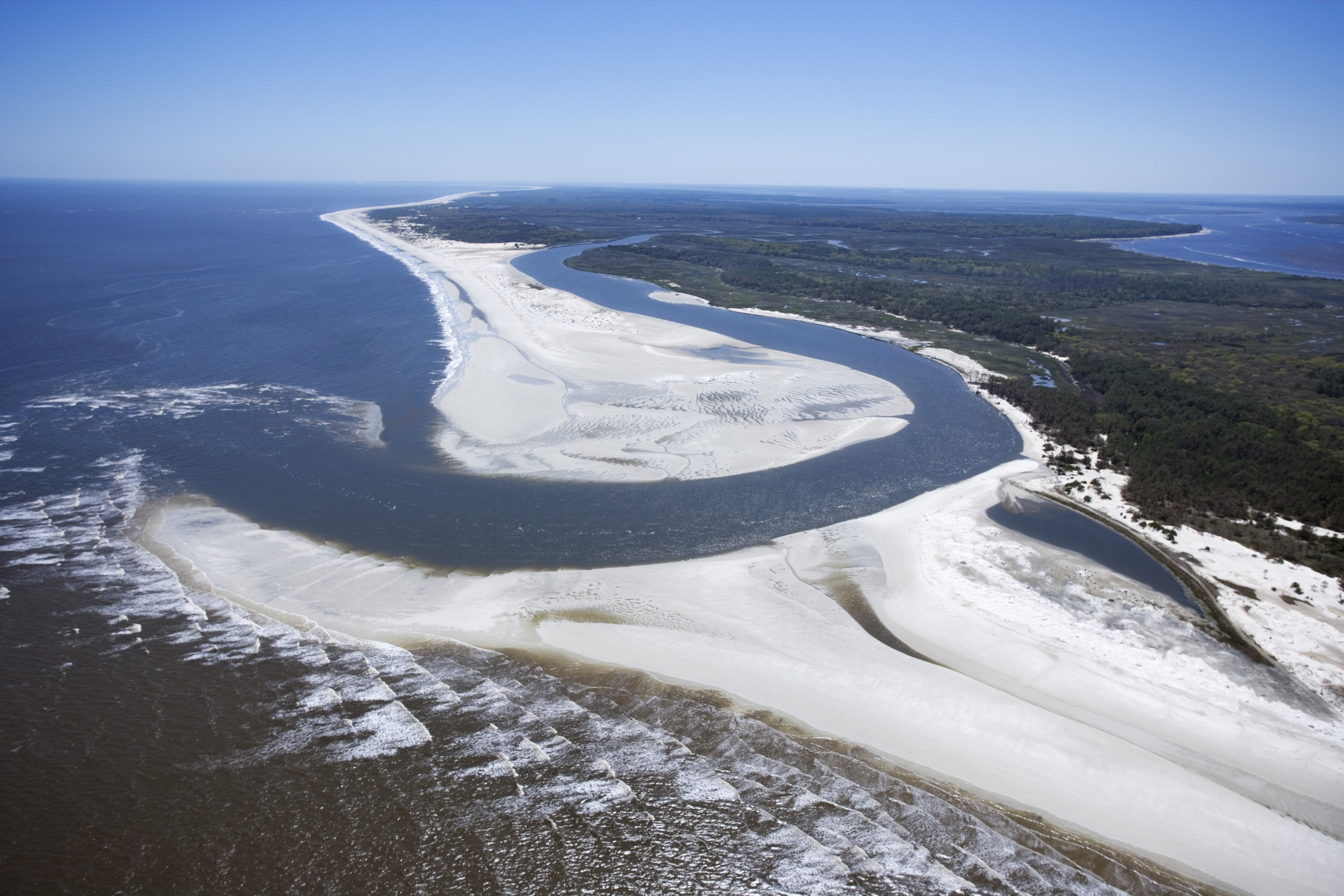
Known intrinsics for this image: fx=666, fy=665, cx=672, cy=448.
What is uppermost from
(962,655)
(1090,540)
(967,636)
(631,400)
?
(631,400)

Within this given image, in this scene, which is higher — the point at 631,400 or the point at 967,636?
the point at 631,400

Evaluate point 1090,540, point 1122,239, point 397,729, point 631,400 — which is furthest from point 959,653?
point 1122,239

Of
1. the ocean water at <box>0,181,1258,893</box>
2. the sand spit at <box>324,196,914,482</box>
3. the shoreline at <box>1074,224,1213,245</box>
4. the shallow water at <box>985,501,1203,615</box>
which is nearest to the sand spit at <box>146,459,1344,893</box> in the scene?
the shallow water at <box>985,501,1203,615</box>

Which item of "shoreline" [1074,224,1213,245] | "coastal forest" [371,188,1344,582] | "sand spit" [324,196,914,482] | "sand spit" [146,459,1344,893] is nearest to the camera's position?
"sand spit" [146,459,1344,893]

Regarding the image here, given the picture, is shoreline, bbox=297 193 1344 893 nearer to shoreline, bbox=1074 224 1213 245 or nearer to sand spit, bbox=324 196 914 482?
sand spit, bbox=324 196 914 482

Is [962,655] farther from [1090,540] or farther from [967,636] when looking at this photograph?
[1090,540]
